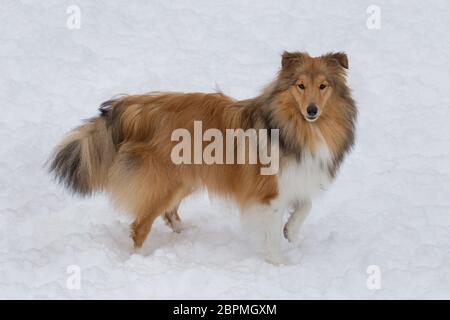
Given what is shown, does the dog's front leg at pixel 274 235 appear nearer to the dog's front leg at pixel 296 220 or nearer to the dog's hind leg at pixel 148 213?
the dog's front leg at pixel 296 220

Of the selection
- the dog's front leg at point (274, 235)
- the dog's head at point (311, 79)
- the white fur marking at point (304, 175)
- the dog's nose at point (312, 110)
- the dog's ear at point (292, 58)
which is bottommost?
the dog's front leg at point (274, 235)

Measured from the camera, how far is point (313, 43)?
9.40 meters

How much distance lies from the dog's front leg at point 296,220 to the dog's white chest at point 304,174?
11.5 inches

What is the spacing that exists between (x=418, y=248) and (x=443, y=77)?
3.70m

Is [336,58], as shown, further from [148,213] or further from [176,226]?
[176,226]

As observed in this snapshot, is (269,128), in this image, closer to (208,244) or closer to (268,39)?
(208,244)

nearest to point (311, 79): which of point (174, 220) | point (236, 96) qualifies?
point (174, 220)

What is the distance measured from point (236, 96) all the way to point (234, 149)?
2.75 metres

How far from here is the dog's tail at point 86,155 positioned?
19.4ft

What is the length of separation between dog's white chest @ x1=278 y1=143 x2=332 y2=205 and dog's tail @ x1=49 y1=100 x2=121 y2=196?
148cm

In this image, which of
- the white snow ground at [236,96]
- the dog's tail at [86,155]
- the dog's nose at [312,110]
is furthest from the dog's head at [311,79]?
the dog's tail at [86,155]

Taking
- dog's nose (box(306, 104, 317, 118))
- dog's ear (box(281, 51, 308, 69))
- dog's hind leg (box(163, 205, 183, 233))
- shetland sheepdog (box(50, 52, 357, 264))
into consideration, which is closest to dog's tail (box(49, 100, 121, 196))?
shetland sheepdog (box(50, 52, 357, 264))
